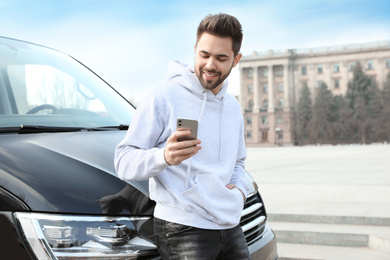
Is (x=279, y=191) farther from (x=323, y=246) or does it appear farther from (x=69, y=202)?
(x=69, y=202)

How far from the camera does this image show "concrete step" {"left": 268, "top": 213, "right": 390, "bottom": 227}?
680cm

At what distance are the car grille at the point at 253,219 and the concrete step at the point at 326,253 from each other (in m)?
3.04

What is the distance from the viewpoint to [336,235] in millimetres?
6316

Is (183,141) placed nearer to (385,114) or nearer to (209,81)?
(209,81)

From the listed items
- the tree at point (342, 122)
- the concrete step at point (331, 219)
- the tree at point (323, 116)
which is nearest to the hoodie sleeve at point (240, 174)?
the concrete step at point (331, 219)

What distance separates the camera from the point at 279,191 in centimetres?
1022

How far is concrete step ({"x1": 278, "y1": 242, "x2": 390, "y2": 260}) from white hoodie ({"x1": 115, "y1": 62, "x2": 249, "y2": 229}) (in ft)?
12.7

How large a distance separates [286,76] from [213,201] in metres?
107

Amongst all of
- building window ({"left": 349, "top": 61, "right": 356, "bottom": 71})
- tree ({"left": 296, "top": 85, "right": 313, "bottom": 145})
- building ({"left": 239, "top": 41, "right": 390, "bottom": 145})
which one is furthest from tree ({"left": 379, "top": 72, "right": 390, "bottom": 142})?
tree ({"left": 296, "top": 85, "right": 313, "bottom": 145})

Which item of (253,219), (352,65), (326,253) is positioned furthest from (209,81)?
(352,65)

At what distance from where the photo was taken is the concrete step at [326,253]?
225 inches

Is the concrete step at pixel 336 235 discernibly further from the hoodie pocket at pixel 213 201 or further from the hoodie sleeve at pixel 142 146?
the hoodie sleeve at pixel 142 146

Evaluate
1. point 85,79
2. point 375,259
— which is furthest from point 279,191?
point 85,79

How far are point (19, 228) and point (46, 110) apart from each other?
51.1 inches
